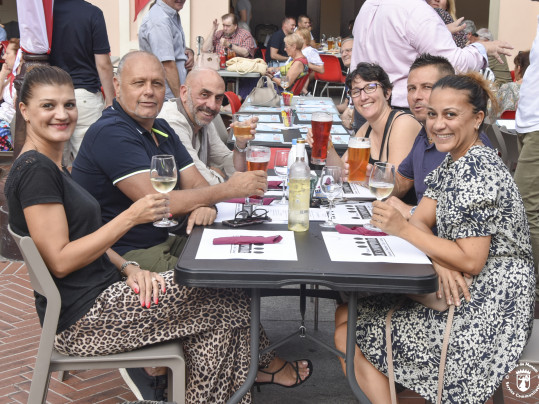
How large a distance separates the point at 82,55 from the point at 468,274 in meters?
3.30

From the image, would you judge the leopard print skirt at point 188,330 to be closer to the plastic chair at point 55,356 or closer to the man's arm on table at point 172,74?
the plastic chair at point 55,356

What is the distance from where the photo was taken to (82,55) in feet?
14.9

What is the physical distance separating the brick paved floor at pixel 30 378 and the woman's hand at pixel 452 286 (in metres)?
0.73

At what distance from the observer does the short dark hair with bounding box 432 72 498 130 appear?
2.29 m

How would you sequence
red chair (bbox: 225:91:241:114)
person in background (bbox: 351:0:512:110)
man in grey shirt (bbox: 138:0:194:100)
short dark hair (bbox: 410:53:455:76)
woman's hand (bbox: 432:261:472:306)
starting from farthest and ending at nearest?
1. red chair (bbox: 225:91:241:114)
2. man in grey shirt (bbox: 138:0:194:100)
3. person in background (bbox: 351:0:512:110)
4. short dark hair (bbox: 410:53:455:76)
5. woman's hand (bbox: 432:261:472:306)

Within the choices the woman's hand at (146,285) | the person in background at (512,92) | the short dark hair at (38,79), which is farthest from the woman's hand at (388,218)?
the person in background at (512,92)

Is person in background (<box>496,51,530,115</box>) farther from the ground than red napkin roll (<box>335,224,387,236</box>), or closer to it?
farther from the ground

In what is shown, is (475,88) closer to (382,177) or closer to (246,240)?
(382,177)

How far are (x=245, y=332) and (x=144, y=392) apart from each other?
0.50 meters

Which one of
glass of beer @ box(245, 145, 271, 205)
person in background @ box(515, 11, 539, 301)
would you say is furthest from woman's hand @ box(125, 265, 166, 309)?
person in background @ box(515, 11, 539, 301)

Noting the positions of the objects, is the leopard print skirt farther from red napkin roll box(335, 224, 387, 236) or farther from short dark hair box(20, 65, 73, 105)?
short dark hair box(20, 65, 73, 105)

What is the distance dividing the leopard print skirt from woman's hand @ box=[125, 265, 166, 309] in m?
0.02

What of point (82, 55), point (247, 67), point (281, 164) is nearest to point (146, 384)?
point (281, 164)

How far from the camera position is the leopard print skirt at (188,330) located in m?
2.20
